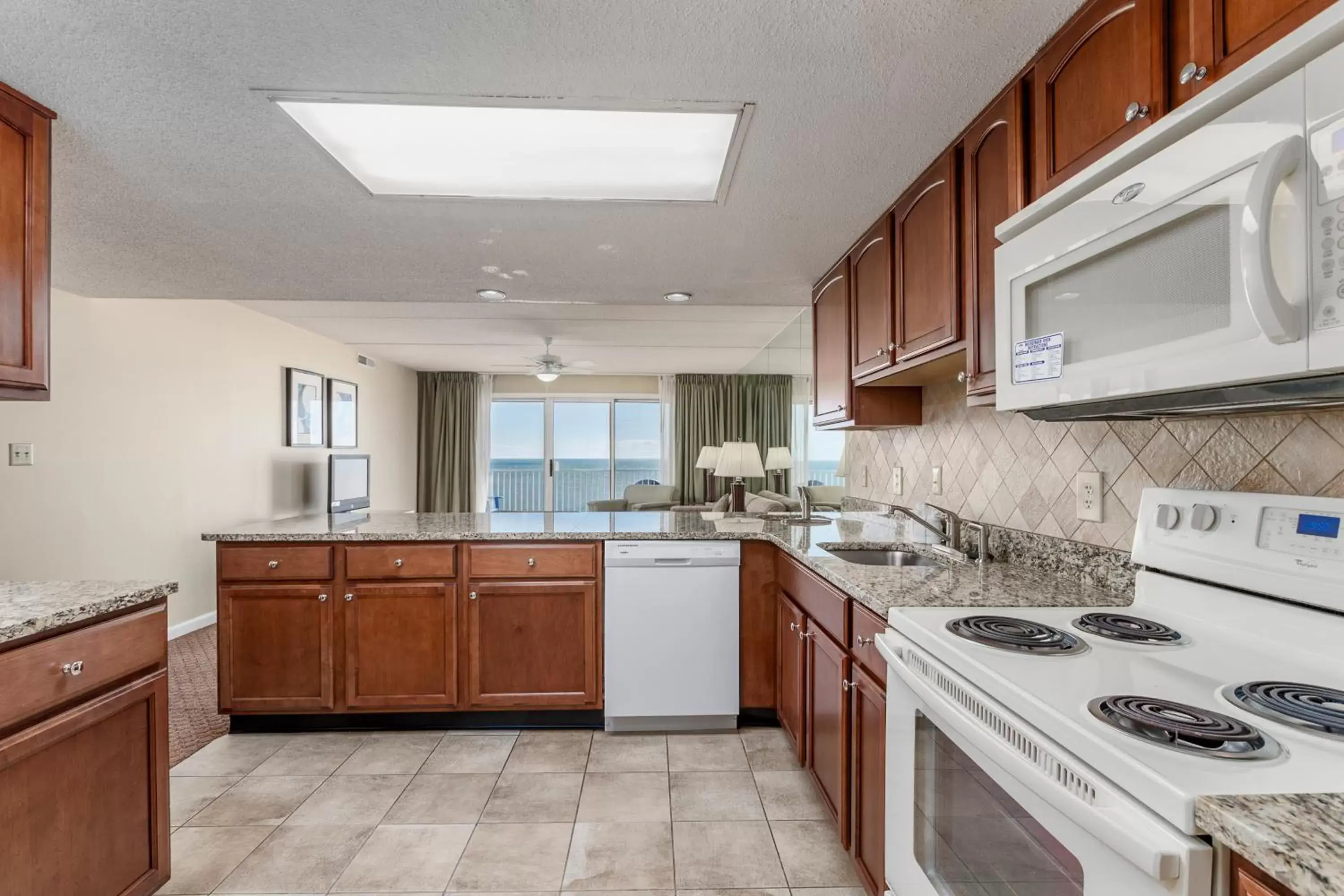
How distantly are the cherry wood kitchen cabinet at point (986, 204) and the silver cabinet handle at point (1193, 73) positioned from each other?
1.28 ft

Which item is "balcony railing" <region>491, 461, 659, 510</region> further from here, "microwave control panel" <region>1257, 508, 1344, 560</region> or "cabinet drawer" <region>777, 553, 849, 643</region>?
"microwave control panel" <region>1257, 508, 1344, 560</region>

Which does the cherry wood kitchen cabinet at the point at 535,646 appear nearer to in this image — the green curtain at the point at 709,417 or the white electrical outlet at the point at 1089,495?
the white electrical outlet at the point at 1089,495

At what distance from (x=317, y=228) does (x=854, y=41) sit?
1866 mm

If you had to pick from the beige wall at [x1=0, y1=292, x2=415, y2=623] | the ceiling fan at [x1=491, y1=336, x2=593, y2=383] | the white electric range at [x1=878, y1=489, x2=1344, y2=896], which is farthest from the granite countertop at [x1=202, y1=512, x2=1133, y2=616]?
the ceiling fan at [x1=491, y1=336, x2=593, y2=383]

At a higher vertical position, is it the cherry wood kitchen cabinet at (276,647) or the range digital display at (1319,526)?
the range digital display at (1319,526)

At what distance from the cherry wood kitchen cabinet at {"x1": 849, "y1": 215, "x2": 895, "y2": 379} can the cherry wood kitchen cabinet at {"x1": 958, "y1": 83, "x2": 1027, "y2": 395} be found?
0.49 m

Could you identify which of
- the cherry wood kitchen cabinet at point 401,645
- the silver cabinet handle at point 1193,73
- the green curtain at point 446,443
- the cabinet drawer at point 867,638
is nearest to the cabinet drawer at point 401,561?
the cherry wood kitchen cabinet at point 401,645

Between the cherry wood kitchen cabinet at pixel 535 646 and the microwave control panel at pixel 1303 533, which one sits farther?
the cherry wood kitchen cabinet at pixel 535 646

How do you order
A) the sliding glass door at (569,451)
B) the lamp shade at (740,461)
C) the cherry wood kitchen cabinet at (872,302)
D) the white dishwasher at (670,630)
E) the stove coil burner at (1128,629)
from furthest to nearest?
the sliding glass door at (569,451)
the lamp shade at (740,461)
the white dishwasher at (670,630)
the cherry wood kitchen cabinet at (872,302)
the stove coil burner at (1128,629)

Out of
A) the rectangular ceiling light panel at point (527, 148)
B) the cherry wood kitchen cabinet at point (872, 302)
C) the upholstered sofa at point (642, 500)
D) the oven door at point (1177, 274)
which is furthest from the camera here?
the upholstered sofa at point (642, 500)

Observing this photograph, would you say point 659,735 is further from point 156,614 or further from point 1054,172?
point 1054,172

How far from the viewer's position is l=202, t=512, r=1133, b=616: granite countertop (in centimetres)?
150

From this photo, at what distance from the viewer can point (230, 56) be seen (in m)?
1.29

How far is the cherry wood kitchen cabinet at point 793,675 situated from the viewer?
2.22m
